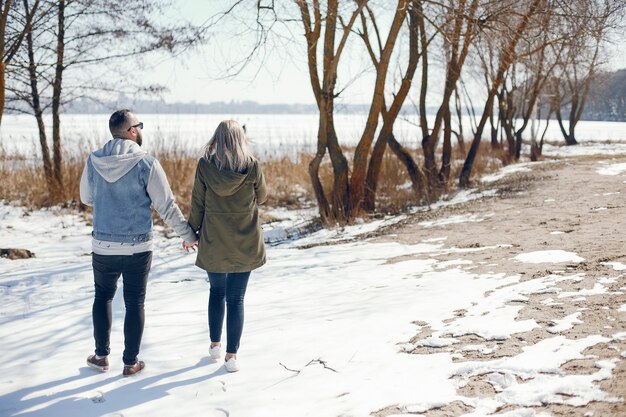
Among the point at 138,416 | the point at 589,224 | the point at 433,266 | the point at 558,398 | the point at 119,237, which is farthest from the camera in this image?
the point at 589,224

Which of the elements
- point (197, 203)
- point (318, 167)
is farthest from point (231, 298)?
point (318, 167)

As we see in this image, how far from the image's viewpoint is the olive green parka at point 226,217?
3521 mm

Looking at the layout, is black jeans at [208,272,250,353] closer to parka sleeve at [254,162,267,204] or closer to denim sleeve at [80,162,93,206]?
parka sleeve at [254,162,267,204]

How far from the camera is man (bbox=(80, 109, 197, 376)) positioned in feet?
11.2

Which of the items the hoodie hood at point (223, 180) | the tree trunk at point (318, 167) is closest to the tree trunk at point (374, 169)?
the tree trunk at point (318, 167)

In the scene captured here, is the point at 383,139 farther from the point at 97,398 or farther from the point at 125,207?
the point at 97,398

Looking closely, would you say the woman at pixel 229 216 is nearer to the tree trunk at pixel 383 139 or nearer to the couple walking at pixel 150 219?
the couple walking at pixel 150 219

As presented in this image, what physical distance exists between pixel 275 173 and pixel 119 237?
1147cm

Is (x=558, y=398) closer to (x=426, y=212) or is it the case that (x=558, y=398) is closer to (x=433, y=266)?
(x=433, y=266)

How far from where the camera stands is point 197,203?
3.61 m

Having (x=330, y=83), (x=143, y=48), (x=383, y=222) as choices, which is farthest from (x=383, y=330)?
(x=143, y=48)

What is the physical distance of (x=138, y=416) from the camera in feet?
10.2

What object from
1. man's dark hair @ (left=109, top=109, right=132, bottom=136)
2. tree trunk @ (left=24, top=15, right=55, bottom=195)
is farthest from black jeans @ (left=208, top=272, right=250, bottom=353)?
tree trunk @ (left=24, top=15, right=55, bottom=195)

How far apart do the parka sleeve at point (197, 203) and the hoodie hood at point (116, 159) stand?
0.33 metres
